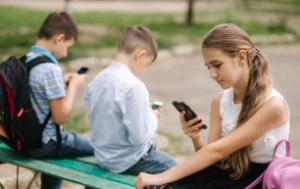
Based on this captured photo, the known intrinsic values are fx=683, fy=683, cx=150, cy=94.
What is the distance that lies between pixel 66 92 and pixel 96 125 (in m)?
0.27

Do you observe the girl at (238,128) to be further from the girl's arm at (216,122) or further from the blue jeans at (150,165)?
the blue jeans at (150,165)

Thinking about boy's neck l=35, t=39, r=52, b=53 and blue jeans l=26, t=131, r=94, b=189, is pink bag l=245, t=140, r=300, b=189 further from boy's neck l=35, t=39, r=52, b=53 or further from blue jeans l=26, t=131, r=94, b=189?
A: boy's neck l=35, t=39, r=52, b=53

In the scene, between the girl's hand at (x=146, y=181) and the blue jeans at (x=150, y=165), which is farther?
the blue jeans at (x=150, y=165)

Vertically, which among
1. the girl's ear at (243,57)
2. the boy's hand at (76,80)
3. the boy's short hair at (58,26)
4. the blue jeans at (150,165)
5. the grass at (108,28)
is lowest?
the grass at (108,28)

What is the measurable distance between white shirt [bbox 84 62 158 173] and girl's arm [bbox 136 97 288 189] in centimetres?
69

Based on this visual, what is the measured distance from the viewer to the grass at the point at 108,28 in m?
10.3

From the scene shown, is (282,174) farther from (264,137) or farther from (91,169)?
(91,169)

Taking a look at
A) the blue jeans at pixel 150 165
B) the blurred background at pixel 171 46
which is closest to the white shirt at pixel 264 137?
the blue jeans at pixel 150 165

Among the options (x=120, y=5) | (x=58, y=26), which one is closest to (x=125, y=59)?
(x=58, y=26)

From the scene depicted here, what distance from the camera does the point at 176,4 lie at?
2078 cm

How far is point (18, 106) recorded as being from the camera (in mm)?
3623

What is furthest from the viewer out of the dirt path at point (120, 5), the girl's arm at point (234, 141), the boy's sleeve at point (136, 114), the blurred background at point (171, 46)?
the dirt path at point (120, 5)

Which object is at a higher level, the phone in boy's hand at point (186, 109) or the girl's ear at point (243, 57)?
the girl's ear at point (243, 57)

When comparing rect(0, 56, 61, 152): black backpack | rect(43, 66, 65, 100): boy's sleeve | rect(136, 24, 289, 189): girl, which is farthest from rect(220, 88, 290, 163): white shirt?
rect(0, 56, 61, 152): black backpack
